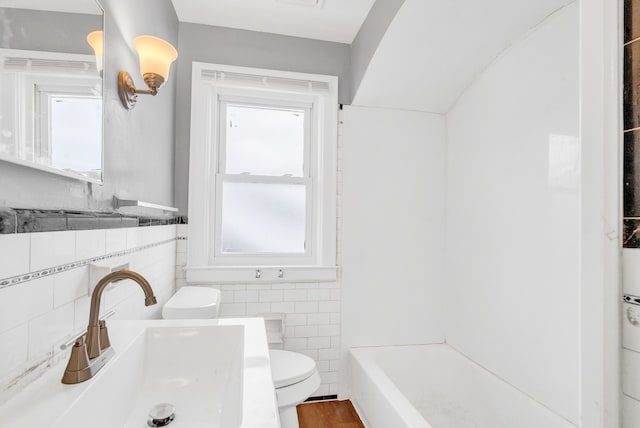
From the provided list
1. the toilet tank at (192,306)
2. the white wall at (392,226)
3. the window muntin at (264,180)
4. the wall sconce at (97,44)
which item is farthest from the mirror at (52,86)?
the white wall at (392,226)

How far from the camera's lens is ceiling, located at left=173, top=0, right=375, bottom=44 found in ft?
6.66

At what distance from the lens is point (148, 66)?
1.35 metres

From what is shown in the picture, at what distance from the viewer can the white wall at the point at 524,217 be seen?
158 cm

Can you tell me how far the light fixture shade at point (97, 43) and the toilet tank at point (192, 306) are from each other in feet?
3.53

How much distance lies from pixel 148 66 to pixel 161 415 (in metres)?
1.24

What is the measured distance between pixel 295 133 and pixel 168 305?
1449mm

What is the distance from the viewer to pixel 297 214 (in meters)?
2.49

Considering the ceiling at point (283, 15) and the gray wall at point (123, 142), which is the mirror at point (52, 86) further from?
the ceiling at point (283, 15)

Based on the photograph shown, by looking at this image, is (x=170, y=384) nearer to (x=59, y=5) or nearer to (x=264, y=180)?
(x=59, y=5)

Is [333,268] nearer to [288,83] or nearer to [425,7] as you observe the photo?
[288,83]

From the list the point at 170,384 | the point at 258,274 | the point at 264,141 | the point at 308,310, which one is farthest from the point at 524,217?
the point at 170,384

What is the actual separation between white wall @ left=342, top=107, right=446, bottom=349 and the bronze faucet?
166cm

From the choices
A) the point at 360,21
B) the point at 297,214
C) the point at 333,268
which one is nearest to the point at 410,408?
the point at 333,268

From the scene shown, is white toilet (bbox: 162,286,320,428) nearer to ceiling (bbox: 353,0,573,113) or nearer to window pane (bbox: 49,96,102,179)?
window pane (bbox: 49,96,102,179)
